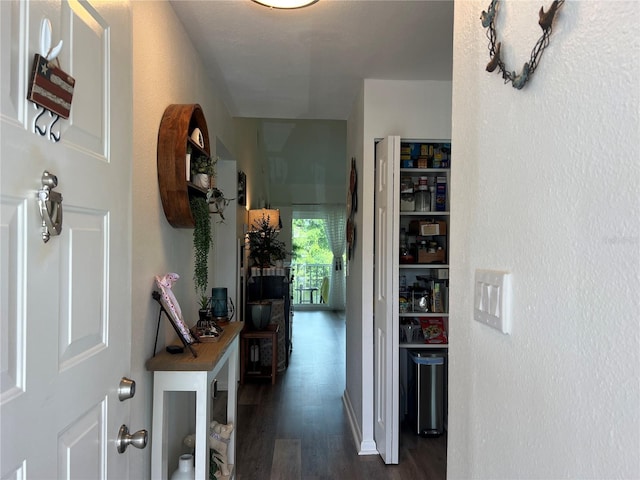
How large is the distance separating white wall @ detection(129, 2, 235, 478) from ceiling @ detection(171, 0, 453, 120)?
9.1 inches

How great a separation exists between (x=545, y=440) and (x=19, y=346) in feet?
2.87

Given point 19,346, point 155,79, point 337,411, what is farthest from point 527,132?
point 337,411

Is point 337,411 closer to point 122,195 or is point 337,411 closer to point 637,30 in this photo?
point 122,195

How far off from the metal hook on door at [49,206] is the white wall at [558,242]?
85 cm

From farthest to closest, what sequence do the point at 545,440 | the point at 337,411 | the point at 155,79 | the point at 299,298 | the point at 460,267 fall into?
the point at 299,298
the point at 337,411
the point at 155,79
the point at 460,267
the point at 545,440

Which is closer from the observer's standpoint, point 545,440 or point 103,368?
point 545,440

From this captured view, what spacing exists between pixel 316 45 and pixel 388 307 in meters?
1.56

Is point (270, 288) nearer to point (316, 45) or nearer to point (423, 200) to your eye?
point (423, 200)

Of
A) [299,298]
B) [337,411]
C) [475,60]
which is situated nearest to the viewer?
A: [475,60]

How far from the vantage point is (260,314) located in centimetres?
448

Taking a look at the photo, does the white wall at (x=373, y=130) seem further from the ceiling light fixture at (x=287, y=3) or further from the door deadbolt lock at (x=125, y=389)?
the door deadbolt lock at (x=125, y=389)

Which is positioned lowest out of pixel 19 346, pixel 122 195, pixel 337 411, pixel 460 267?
pixel 337 411

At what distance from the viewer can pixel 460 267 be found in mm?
1137

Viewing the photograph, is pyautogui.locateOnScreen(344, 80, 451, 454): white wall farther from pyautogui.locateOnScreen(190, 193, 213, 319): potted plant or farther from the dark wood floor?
pyautogui.locateOnScreen(190, 193, 213, 319): potted plant
